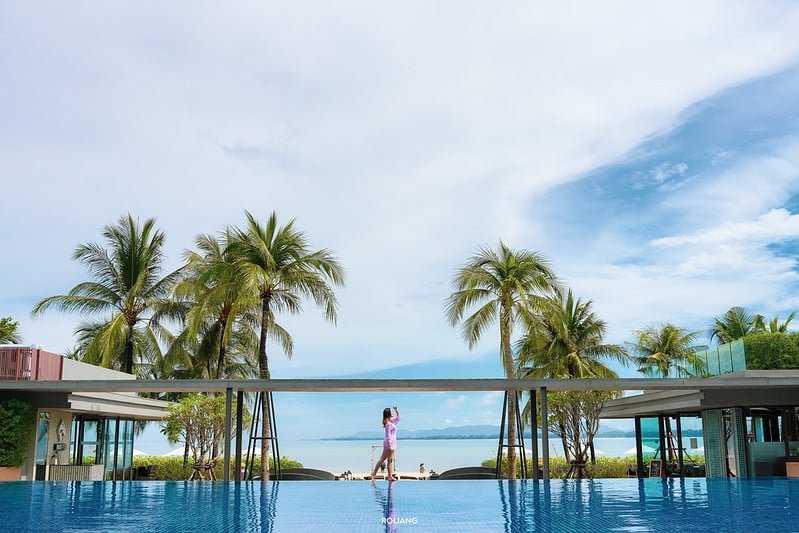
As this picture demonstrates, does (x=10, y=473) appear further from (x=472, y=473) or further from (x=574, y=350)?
(x=574, y=350)

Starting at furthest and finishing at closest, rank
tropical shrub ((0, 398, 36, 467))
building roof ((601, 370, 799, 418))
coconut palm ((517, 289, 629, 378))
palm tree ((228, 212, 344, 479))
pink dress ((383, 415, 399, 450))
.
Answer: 1. coconut palm ((517, 289, 629, 378))
2. palm tree ((228, 212, 344, 479))
3. tropical shrub ((0, 398, 36, 467))
4. building roof ((601, 370, 799, 418))
5. pink dress ((383, 415, 399, 450))

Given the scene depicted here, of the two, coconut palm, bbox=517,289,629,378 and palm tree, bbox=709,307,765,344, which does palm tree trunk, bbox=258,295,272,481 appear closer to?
coconut palm, bbox=517,289,629,378

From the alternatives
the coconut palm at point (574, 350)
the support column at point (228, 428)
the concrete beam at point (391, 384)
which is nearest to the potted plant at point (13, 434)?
the concrete beam at point (391, 384)

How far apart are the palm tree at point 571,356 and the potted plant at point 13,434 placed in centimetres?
1453

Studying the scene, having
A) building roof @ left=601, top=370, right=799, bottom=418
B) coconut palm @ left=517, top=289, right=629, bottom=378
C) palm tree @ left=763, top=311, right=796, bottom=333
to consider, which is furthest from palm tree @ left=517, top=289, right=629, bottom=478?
palm tree @ left=763, top=311, right=796, bottom=333

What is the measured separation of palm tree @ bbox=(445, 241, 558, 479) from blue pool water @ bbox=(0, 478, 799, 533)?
7.82 m

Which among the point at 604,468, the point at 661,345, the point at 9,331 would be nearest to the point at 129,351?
the point at 9,331

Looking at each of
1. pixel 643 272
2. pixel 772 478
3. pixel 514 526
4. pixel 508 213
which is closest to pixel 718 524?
pixel 514 526

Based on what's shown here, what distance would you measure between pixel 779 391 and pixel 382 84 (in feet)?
48.5

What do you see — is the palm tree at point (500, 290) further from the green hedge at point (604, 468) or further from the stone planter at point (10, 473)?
the stone planter at point (10, 473)

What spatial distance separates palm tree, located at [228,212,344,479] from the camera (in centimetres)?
2436

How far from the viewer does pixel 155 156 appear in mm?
27219

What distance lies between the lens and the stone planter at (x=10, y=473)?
19.8 metres

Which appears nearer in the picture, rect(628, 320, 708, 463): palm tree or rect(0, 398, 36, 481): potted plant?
Answer: rect(0, 398, 36, 481): potted plant
